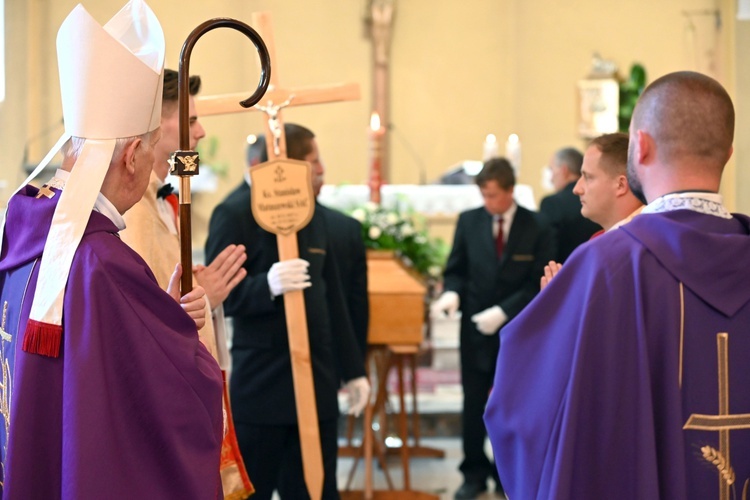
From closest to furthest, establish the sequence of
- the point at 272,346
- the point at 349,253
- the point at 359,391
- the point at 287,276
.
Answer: the point at 287,276 < the point at 272,346 < the point at 359,391 < the point at 349,253

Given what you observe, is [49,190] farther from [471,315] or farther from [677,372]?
[471,315]

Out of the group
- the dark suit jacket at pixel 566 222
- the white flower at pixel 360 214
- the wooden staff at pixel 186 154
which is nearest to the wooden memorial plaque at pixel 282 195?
the wooden staff at pixel 186 154

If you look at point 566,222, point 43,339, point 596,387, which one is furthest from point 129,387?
point 566,222

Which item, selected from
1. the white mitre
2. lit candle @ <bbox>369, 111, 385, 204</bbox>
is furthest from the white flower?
the white mitre

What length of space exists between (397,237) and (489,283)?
2.26ft

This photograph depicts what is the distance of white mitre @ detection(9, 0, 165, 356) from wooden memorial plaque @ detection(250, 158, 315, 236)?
123cm

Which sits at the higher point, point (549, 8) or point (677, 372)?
point (549, 8)

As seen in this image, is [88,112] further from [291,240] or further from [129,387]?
[291,240]

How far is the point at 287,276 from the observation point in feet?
12.2

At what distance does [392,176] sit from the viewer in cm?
1227

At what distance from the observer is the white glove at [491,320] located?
5.50 metres

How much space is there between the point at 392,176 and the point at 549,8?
9.53ft

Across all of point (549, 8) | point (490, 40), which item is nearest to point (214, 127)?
point (490, 40)

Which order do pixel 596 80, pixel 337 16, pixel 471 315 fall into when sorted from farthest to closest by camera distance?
pixel 337 16 → pixel 596 80 → pixel 471 315
